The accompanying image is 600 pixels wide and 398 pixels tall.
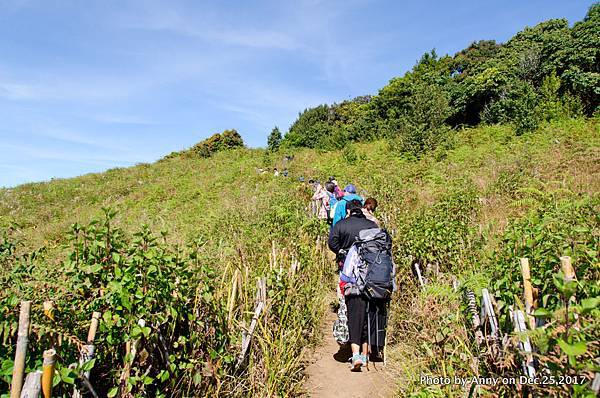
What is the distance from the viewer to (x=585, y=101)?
15555 mm

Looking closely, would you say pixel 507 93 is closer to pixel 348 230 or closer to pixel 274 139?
pixel 274 139

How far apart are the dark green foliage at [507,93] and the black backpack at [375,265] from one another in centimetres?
1256

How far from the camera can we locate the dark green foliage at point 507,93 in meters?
15.4

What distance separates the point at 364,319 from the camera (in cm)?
417

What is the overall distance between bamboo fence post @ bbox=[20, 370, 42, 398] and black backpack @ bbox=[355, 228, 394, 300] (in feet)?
10.2

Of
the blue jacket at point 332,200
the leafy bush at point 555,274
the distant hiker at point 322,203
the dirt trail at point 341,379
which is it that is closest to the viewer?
the leafy bush at point 555,274

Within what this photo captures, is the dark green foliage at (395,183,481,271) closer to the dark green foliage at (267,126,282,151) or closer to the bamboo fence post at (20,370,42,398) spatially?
the bamboo fence post at (20,370,42,398)

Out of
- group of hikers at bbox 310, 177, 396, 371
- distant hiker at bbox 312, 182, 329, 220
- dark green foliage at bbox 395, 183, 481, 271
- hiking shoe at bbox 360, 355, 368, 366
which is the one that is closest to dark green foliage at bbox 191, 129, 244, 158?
distant hiker at bbox 312, 182, 329, 220

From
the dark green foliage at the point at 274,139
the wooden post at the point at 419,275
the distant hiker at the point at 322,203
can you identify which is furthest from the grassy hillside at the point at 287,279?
the dark green foliage at the point at 274,139

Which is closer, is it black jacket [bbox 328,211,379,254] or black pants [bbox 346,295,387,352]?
black pants [bbox 346,295,387,352]

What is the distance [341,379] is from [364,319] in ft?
2.32

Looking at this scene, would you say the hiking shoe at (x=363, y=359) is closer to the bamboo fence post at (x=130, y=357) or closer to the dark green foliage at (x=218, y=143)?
the bamboo fence post at (x=130, y=357)

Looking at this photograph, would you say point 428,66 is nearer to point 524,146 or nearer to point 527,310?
point 524,146

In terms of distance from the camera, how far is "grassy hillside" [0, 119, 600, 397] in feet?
7.43
